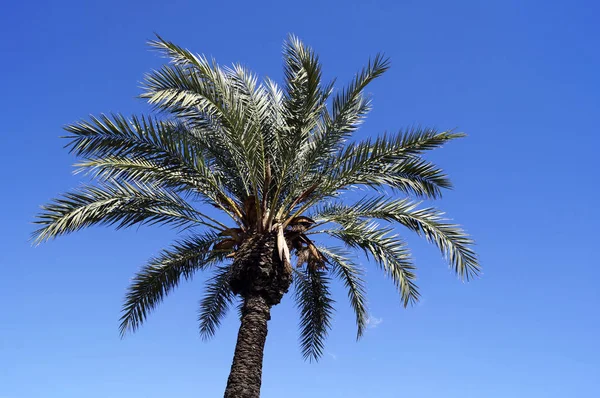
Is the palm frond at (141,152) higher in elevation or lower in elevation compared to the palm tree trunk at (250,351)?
higher

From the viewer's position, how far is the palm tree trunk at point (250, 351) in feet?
31.9

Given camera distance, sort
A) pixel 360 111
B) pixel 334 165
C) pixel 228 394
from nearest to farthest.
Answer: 1. pixel 228 394
2. pixel 334 165
3. pixel 360 111

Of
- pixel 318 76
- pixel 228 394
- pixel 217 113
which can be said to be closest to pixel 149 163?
pixel 217 113

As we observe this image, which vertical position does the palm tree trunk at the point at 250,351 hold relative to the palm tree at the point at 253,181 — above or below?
below

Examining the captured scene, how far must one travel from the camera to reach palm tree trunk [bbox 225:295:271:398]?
9.72 m

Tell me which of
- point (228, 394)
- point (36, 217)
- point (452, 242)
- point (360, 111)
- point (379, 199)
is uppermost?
point (360, 111)

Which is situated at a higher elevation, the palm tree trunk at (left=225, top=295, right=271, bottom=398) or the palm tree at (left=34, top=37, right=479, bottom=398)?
the palm tree at (left=34, top=37, right=479, bottom=398)

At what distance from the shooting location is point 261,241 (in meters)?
10.8

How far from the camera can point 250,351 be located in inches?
398

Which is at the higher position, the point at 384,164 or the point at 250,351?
the point at 384,164

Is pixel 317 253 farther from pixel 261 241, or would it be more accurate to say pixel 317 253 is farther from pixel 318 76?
pixel 318 76

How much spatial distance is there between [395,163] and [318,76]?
7.59ft

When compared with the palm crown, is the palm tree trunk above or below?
below

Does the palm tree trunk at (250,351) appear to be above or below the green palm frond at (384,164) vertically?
below
